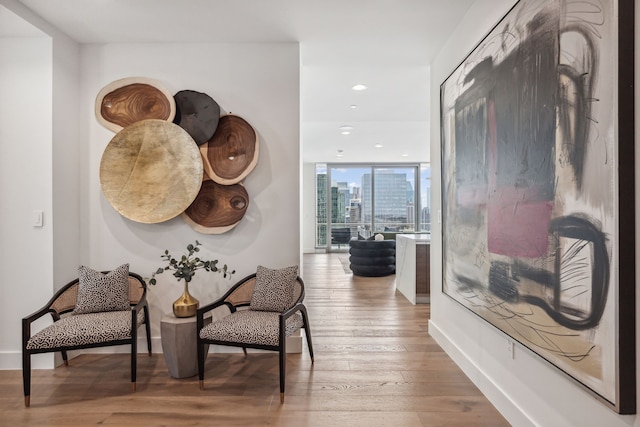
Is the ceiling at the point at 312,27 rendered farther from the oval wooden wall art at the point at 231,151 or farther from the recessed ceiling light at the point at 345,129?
the recessed ceiling light at the point at 345,129

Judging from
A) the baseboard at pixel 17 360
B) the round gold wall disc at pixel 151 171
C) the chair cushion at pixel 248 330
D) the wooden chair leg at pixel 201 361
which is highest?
the round gold wall disc at pixel 151 171

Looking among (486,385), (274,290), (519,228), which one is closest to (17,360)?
(274,290)

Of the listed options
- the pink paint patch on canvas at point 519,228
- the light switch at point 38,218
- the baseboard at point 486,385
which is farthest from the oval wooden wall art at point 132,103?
the baseboard at point 486,385

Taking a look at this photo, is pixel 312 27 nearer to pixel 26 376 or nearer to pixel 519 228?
pixel 519 228

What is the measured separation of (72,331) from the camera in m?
2.54

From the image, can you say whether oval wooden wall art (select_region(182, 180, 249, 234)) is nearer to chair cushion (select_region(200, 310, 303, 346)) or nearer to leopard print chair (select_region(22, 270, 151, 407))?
leopard print chair (select_region(22, 270, 151, 407))

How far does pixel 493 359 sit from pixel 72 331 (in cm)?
259

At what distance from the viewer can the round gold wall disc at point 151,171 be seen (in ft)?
10.4

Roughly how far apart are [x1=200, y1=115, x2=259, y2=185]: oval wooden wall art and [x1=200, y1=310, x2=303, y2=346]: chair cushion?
1.13m

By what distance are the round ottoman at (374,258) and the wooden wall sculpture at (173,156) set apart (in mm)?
4465

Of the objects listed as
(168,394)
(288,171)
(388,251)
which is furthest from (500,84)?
(388,251)

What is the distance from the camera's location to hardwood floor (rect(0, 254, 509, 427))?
7.55 feet

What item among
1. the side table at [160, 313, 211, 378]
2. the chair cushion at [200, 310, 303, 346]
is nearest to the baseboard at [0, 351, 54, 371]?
the side table at [160, 313, 211, 378]

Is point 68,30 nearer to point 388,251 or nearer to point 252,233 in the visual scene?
point 252,233
